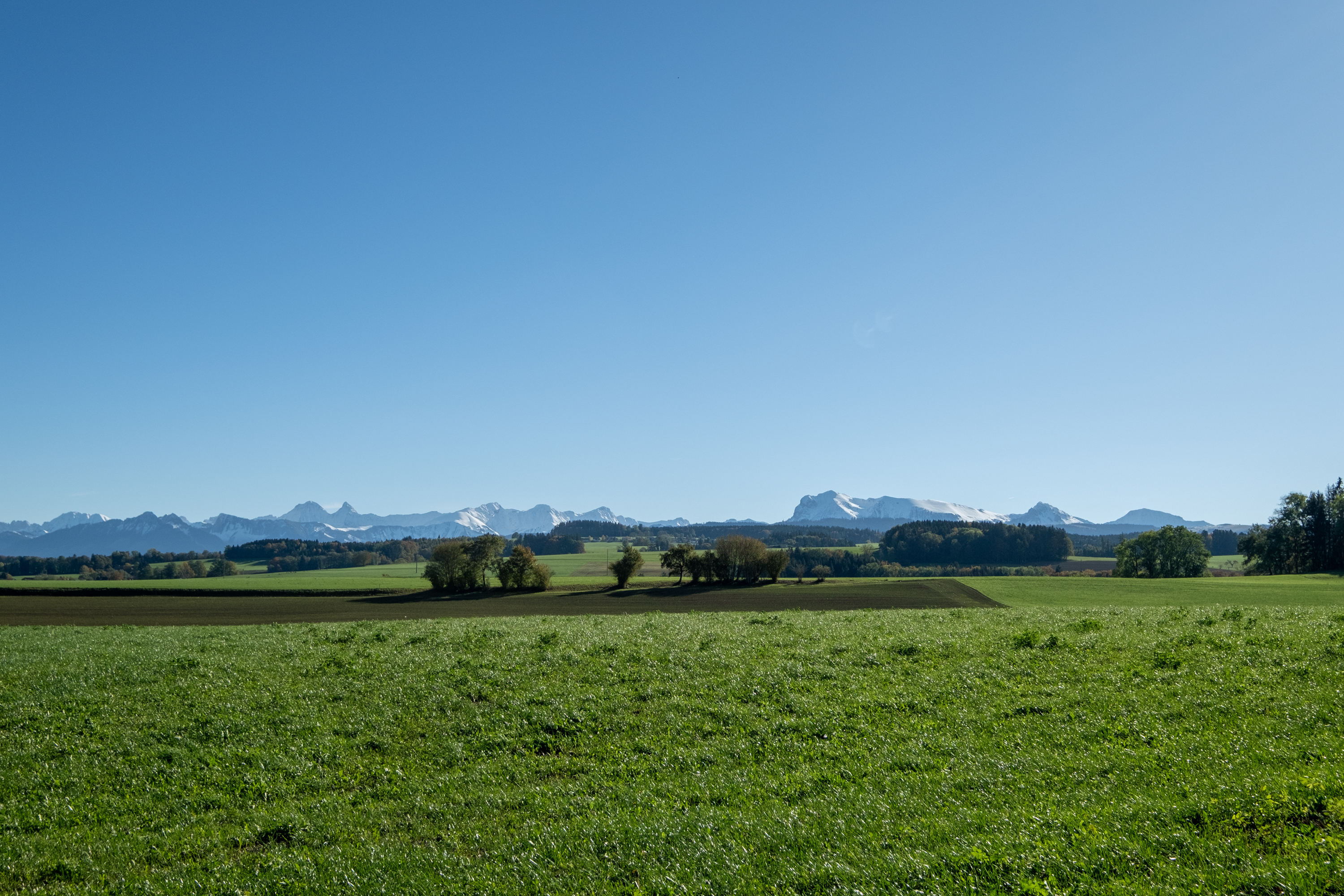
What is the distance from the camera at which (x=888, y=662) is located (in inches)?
899

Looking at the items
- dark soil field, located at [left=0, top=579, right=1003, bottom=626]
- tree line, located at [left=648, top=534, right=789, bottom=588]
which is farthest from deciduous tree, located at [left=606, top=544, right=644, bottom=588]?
dark soil field, located at [left=0, top=579, right=1003, bottom=626]

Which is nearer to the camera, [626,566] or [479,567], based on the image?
[479,567]

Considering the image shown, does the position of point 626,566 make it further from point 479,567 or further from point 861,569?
point 861,569

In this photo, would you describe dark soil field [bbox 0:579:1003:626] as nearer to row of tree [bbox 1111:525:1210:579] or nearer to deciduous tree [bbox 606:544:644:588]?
deciduous tree [bbox 606:544:644:588]

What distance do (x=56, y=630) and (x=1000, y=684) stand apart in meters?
49.7

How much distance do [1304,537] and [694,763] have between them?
155217 millimetres

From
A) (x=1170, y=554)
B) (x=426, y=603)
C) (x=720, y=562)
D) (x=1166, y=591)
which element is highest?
(x=720, y=562)

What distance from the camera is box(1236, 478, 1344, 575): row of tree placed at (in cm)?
11906

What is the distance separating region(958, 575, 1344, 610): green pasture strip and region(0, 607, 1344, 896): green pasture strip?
36.9 meters

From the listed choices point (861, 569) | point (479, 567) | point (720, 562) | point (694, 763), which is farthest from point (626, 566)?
point (861, 569)

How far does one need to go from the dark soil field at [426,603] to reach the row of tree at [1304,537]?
74.7 metres

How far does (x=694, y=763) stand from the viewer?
52.4 feet

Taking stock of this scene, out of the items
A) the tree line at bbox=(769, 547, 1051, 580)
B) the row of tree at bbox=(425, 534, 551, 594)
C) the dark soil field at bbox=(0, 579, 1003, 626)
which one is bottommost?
the tree line at bbox=(769, 547, 1051, 580)

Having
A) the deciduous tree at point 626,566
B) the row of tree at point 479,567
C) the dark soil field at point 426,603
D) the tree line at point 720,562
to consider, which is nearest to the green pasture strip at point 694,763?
the dark soil field at point 426,603
